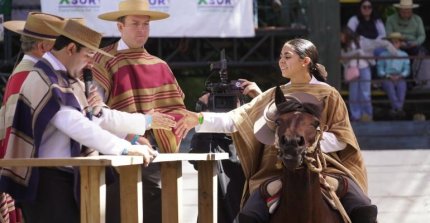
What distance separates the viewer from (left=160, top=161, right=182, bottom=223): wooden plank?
6.19 m

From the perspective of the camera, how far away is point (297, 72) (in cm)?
624

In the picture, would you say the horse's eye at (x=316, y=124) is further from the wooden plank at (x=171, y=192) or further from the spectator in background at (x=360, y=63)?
the spectator in background at (x=360, y=63)

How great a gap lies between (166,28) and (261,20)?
189 cm

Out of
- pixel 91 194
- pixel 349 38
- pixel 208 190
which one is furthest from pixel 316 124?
pixel 349 38

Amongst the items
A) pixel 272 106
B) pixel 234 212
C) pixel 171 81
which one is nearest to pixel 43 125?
pixel 272 106

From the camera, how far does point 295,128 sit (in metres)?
5.27

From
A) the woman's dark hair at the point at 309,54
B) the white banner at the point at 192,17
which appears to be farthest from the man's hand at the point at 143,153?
the white banner at the point at 192,17

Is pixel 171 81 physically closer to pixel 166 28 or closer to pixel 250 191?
pixel 250 191

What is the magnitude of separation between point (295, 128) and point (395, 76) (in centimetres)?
909

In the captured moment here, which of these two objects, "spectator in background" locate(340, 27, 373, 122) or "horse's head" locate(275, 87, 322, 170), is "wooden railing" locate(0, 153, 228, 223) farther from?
"spectator in background" locate(340, 27, 373, 122)

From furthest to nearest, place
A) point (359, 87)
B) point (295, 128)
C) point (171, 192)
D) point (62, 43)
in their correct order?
point (359, 87), point (171, 192), point (62, 43), point (295, 128)

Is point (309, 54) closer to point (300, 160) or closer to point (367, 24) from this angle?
point (300, 160)

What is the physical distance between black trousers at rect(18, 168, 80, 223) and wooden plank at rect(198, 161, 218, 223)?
149cm

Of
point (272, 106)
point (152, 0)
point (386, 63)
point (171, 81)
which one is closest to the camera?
point (272, 106)
